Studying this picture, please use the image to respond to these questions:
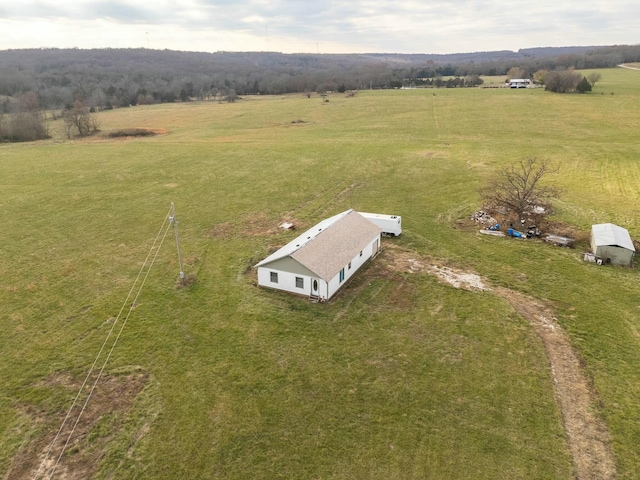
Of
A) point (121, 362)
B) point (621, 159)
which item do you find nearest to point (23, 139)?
point (121, 362)

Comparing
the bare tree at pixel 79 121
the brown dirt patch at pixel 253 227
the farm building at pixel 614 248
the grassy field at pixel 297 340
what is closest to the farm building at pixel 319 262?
the grassy field at pixel 297 340

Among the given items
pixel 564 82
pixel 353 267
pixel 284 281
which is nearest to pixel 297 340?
pixel 284 281

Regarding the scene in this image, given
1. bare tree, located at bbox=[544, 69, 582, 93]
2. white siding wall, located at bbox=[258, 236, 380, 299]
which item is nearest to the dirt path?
white siding wall, located at bbox=[258, 236, 380, 299]

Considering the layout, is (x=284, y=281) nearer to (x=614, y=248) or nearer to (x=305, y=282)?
(x=305, y=282)

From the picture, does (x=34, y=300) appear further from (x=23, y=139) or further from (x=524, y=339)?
(x=23, y=139)

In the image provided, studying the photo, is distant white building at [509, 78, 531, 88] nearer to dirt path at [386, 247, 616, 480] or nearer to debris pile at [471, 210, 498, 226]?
debris pile at [471, 210, 498, 226]

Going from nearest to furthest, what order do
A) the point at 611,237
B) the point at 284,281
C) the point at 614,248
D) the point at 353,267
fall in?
the point at 284,281
the point at 353,267
the point at 614,248
the point at 611,237
